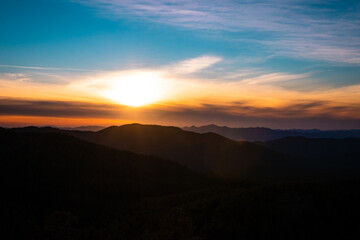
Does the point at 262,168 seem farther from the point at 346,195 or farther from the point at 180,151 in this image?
the point at 346,195

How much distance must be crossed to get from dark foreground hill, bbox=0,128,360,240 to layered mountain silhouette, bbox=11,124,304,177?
48.3 meters

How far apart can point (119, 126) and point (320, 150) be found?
13885 cm

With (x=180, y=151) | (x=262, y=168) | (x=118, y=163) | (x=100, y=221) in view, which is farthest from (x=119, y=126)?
(x=100, y=221)

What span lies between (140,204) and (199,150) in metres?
90.6

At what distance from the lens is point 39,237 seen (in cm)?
1669

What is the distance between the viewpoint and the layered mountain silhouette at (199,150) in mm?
94875

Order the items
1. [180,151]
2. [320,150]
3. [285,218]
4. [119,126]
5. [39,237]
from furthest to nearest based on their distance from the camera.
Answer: [320,150], [119,126], [180,151], [285,218], [39,237]

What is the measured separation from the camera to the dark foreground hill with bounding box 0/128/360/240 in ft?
58.4

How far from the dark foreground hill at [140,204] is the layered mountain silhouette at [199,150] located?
48.3 m

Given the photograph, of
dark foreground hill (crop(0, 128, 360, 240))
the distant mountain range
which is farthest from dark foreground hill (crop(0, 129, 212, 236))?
the distant mountain range

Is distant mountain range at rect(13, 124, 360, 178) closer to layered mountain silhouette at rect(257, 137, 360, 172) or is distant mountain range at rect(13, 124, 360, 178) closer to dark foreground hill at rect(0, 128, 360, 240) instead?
layered mountain silhouette at rect(257, 137, 360, 172)

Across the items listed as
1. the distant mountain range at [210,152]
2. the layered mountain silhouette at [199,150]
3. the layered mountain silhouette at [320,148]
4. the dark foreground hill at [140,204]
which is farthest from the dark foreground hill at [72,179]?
the layered mountain silhouette at [320,148]

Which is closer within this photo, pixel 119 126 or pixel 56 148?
pixel 56 148

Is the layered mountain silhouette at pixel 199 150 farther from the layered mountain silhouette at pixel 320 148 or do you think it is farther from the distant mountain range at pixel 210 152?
the layered mountain silhouette at pixel 320 148
